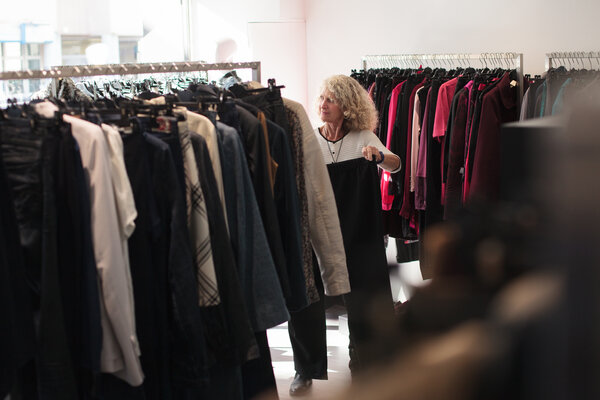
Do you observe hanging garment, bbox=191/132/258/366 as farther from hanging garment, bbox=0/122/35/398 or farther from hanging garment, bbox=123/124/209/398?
hanging garment, bbox=0/122/35/398

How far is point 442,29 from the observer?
5.29 meters

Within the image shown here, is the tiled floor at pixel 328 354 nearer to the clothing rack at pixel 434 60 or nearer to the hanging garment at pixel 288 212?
the hanging garment at pixel 288 212

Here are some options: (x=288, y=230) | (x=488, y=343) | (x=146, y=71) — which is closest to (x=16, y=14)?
(x=146, y=71)

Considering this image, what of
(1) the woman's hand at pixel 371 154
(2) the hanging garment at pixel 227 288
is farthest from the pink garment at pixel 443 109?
(2) the hanging garment at pixel 227 288

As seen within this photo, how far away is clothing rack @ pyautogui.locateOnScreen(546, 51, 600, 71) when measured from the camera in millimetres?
4039

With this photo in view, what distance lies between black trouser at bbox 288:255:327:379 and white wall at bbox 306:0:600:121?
2.33 m

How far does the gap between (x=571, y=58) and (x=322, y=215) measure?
8.21ft

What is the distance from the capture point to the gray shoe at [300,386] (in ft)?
11.6

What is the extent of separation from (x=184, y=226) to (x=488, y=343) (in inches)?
57.4

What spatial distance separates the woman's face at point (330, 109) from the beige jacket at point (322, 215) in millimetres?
1023

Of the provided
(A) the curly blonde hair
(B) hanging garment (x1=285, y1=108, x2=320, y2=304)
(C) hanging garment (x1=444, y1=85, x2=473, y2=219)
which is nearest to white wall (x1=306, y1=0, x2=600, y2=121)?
(C) hanging garment (x1=444, y1=85, x2=473, y2=219)

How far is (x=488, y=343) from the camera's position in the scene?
24.4 inches

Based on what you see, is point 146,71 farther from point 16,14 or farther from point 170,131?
point 16,14

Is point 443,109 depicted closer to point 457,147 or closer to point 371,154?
point 457,147
